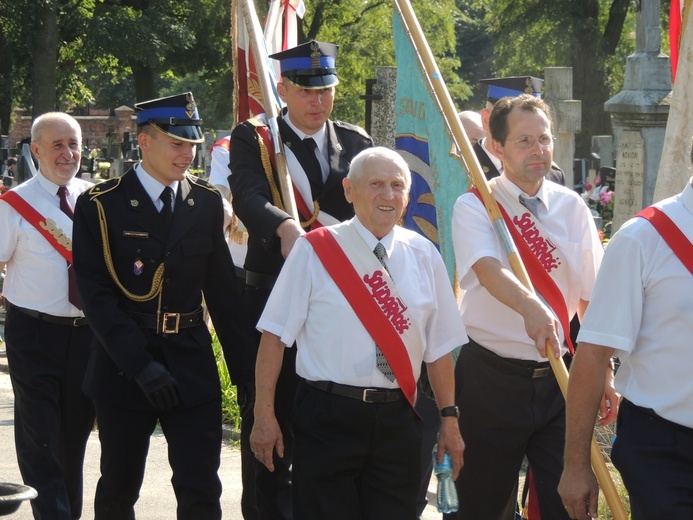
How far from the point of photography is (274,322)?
4641 mm

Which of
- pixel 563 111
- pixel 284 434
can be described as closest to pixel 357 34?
pixel 563 111

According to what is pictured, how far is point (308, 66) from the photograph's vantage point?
5641 millimetres

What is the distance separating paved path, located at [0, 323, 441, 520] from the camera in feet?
23.1

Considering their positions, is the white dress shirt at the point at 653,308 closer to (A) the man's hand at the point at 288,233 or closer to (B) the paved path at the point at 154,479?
(A) the man's hand at the point at 288,233

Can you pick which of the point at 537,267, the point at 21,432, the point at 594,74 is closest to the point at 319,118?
the point at 537,267

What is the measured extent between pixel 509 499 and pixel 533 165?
1362mm

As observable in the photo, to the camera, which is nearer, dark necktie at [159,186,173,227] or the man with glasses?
the man with glasses

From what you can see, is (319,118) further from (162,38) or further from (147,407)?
(162,38)

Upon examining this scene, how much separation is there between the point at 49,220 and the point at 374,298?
261 centimetres

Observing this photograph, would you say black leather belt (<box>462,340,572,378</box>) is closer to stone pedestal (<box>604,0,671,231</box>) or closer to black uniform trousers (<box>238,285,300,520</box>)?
black uniform trousers (<box>238,285,300,520</box>)

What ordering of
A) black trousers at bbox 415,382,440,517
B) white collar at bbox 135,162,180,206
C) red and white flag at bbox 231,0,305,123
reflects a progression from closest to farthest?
white collar at bbox 135,162,180,206 < black trousers at bbox 415,382,440,517 < red and white flag at bbox 231,0,305,123

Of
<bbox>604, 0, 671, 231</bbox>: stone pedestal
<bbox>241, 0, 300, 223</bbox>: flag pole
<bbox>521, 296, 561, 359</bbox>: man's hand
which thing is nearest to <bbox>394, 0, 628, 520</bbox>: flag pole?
<bbox>521, 296, 561, 359</bbox>: man's hand

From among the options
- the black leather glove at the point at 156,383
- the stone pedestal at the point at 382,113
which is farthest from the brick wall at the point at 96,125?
the black leather glove at the point at 156,383

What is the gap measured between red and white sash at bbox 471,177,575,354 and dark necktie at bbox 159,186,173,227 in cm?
132
